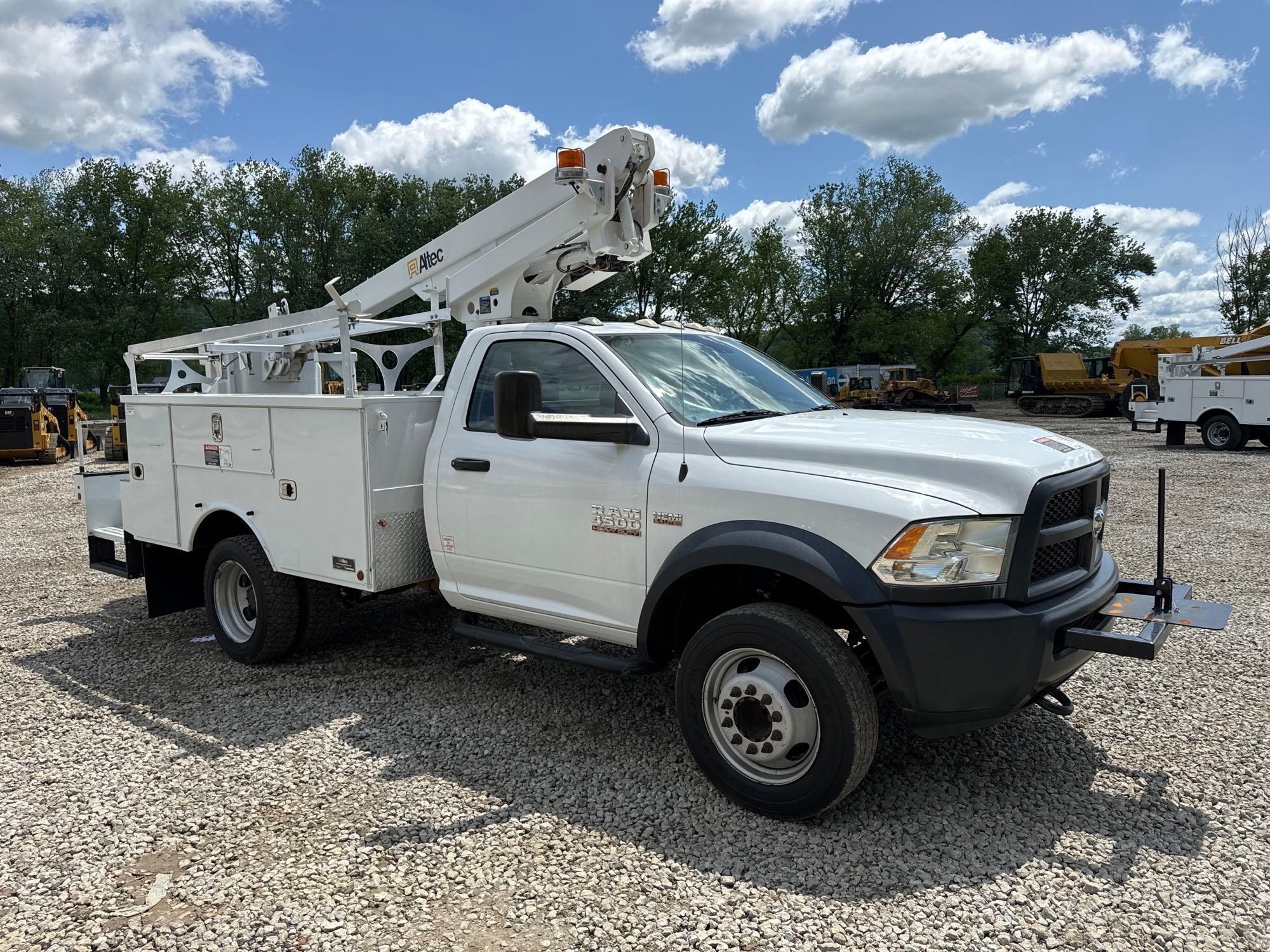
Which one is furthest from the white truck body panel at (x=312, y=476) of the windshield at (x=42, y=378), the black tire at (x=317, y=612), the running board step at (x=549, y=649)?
the windshield at (x=42, y=378)

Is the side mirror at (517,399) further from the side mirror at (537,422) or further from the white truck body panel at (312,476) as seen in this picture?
the white truck body panel at (312,476)

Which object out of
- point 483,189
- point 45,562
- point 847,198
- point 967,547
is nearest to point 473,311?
point 967,547

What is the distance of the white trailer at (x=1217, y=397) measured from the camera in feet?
62.8

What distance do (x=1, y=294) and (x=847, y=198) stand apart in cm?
4320

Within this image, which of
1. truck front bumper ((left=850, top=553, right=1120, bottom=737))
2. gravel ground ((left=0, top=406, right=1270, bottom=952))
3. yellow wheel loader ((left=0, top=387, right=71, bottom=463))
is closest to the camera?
gravel ground ((left=0, top=406, right=1270, bottom=952))

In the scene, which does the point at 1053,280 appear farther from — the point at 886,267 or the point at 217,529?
the point at 217,529

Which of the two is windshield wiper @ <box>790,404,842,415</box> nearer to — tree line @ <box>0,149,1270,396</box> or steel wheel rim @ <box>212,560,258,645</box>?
steel wheel rim @ <box>212,560,258,645</box>

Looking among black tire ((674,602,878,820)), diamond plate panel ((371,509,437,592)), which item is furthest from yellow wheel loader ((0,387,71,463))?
Answer: black tire ((674,602,878,820))

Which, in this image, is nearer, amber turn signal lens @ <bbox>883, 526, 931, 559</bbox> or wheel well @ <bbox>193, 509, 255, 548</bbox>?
amber turn signal lens @ <bbox>883, 526, 931, 559</bbox>

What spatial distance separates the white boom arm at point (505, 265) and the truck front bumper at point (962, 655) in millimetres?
3150

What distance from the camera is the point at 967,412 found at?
1539 inches

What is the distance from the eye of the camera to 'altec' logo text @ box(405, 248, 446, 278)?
20.6 ft

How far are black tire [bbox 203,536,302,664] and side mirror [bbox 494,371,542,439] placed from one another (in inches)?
93.1

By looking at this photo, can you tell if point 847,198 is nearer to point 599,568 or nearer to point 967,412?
point 967,412
